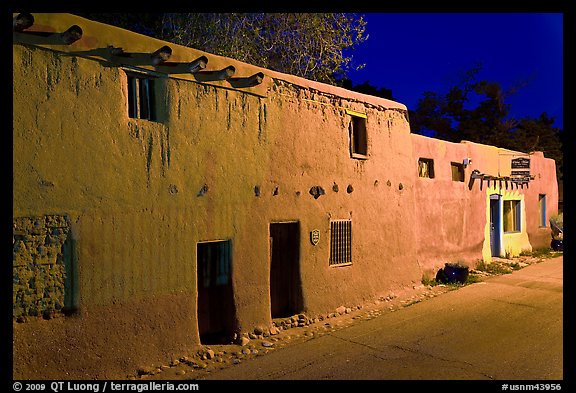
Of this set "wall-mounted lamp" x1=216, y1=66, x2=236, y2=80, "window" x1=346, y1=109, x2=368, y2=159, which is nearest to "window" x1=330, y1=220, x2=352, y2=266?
"window" x1=346, y1=109, x2=368, y2=159

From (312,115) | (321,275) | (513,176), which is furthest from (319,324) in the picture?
(513,176)

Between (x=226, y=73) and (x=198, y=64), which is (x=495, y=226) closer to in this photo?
(x=226, y=73)

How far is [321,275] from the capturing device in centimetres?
920

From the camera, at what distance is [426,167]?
43.5 feet

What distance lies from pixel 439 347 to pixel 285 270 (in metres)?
3.18

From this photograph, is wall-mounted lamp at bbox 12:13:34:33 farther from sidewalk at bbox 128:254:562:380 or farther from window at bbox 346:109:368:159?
window at bbox 346:109:368:159

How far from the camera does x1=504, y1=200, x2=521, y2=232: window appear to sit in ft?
57.9

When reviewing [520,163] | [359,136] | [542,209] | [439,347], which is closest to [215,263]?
[439,347]

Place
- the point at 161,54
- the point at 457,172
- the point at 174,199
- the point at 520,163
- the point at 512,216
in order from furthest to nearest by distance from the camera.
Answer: the point at 512,216 < the point at 520,163 < the point at 457,172 < the point at 174,199 < the point at 161,54

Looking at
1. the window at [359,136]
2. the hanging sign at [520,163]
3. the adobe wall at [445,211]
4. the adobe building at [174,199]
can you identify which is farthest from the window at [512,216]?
the window at [359,136]

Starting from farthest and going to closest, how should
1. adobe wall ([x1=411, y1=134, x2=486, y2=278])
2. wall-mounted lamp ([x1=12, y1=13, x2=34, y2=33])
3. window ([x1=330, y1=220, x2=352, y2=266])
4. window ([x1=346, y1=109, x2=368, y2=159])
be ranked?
adobe wall ([x1=411, y1=134, x2=486, y2=278]) → window ([x1=346, y1=109, x2=368, y2=159]) → window ([x1=330, y1=220, x2=352, y2=266]) → wall-mounted lamp ([x1=12, y1=13, x2=34, y2=33])

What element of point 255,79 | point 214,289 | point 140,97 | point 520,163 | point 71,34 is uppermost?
point 255,79

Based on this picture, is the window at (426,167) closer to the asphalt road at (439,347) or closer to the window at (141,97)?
the asphalt road at (439,347)

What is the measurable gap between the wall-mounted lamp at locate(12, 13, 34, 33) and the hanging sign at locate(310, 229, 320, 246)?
19.4ft
